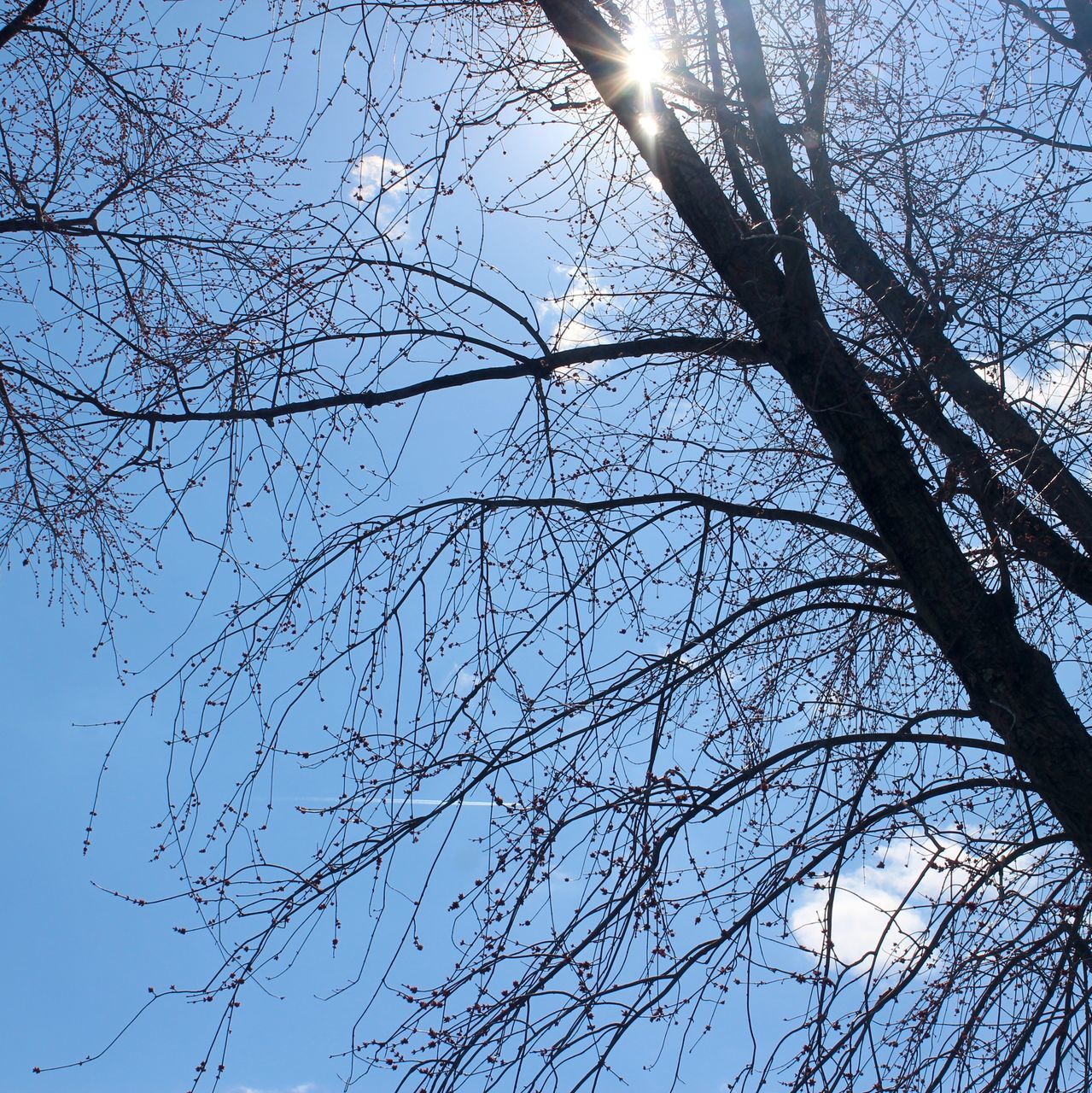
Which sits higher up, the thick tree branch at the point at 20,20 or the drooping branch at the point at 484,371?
the thick tree branch at the point at 20,20

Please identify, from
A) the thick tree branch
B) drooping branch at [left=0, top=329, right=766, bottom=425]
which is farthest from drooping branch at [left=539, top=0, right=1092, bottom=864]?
the thick tree branch

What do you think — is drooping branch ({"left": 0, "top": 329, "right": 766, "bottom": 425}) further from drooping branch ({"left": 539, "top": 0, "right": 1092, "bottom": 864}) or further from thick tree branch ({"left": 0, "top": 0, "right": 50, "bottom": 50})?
thick tree branch ({"left": 0, "top": 0, "right": 50, "bottom": 50})

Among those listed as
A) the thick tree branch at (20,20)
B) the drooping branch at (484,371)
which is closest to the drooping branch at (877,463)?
the drooping branch at (484,371)

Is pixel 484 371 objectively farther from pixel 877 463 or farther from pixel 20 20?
pixel 20 20

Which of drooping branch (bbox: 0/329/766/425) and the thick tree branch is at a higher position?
the thick tree branch

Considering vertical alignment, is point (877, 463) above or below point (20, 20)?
below

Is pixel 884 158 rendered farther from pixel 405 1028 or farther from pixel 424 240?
pixel 405 1028

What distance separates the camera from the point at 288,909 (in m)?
3.13

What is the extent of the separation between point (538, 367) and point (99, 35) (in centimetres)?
334

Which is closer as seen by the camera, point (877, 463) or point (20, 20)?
point (877, 463)

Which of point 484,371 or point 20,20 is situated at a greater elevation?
point 20,20

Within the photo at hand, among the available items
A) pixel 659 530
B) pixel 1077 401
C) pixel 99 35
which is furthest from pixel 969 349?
pixel 99 35

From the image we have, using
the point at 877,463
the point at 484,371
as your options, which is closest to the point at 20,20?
the point at 484,371

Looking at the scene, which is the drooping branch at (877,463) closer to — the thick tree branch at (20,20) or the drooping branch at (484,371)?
the drooping branch at (484,371)
